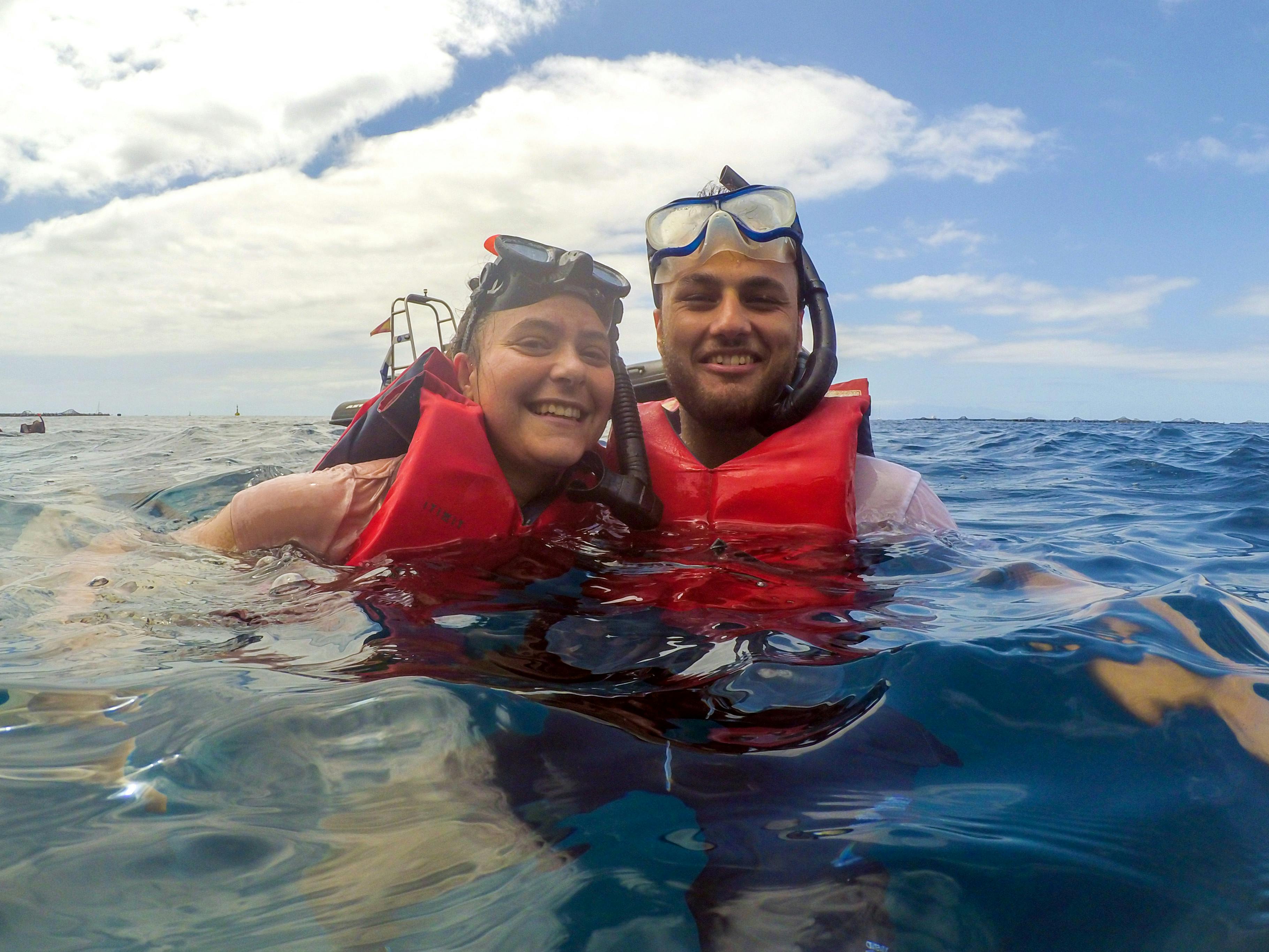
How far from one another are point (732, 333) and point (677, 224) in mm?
768

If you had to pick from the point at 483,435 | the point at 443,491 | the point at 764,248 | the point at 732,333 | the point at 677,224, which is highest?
the point at 677,224

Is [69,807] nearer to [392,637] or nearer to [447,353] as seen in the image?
[392,637]

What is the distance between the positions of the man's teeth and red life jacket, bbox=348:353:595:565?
281 millimetres

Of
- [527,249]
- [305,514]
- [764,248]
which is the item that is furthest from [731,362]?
[305,514]

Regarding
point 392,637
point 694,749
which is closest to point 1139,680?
point 694,749

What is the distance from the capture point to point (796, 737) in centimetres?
181

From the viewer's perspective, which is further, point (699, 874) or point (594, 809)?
point (594, 809)

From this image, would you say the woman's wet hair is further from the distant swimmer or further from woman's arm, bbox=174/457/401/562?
woman's arm, bbox=174/457/401/562

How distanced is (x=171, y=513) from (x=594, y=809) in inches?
250

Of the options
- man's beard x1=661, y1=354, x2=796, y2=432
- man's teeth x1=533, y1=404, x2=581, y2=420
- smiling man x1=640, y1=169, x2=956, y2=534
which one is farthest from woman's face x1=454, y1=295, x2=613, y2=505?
smiling man x1=640, y1=169, x2=956, y2=534

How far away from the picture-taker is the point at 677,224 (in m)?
4.17

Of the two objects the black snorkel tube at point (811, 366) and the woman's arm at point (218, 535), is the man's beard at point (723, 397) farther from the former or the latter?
the woman's arm at point (218, 535)

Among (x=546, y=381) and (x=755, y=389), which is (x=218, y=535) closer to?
(x=546, y=381)

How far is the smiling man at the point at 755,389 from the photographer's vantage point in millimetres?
3832
